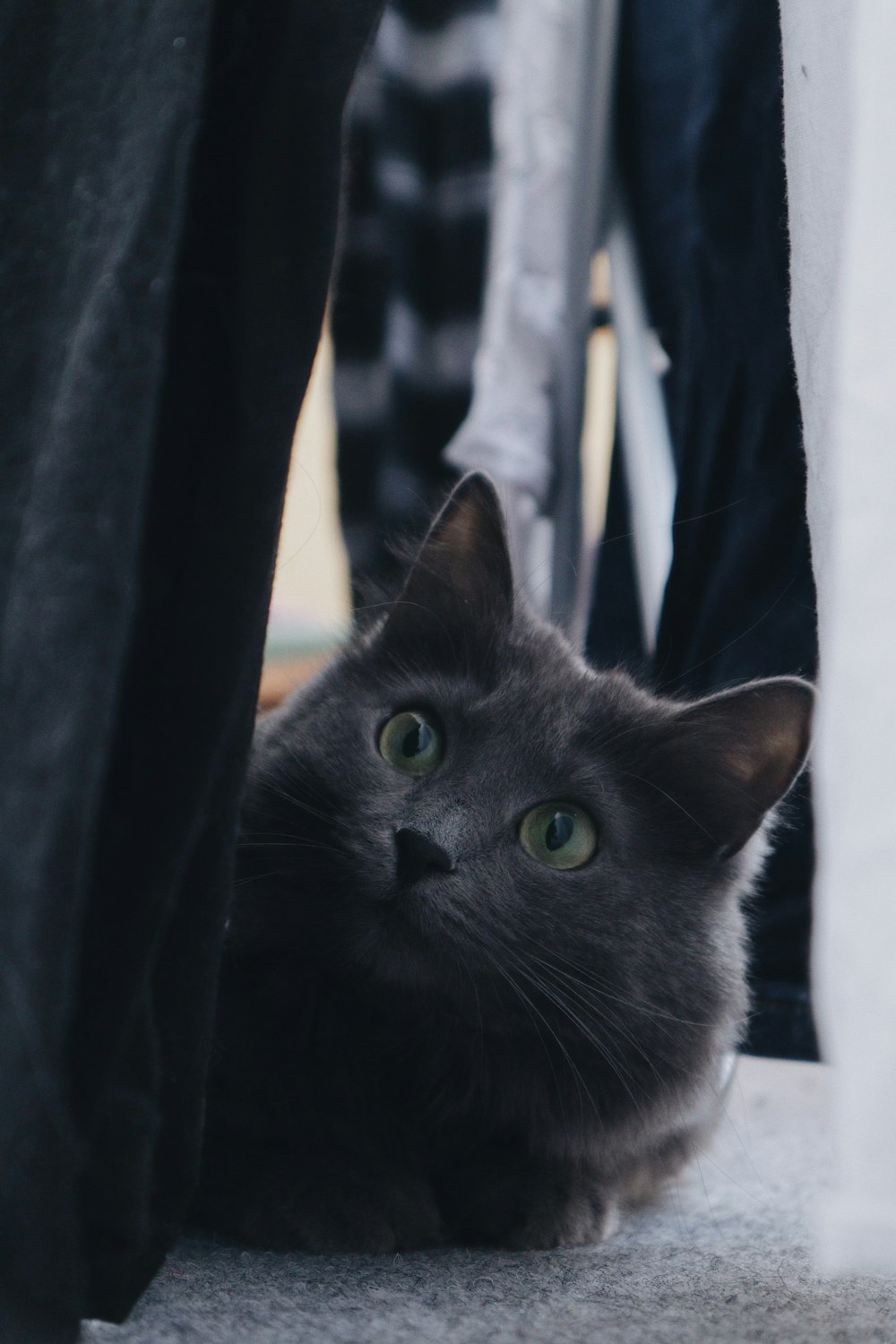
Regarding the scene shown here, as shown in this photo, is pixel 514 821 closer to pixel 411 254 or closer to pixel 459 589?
pixel 459 589

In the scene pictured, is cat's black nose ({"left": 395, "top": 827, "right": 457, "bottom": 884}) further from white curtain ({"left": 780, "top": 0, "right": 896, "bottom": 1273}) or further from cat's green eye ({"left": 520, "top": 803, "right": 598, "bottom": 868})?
white curtain ({"left": 780, "top": 0, "right": 896, "bottom": 1273})

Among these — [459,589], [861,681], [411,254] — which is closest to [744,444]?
[459,589]

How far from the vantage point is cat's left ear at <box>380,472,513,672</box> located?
38.9 inches

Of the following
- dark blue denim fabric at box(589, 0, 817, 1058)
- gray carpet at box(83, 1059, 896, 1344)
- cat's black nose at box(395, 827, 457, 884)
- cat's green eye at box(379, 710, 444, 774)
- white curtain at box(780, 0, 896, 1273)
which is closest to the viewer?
white curtain at box(780, 0, 896, 1273)

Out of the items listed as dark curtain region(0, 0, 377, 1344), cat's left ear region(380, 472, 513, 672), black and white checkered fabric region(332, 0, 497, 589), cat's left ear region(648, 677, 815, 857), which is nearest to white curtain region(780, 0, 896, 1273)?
dark curtain region(0, 0, 377, 1344)

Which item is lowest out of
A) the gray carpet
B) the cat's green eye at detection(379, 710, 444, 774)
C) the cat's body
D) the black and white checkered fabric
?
the gray carpet

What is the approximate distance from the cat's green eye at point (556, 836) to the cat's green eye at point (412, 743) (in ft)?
0.30

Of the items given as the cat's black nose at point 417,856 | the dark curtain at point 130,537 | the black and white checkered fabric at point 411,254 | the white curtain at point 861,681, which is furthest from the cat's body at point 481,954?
the black and white checkered fabric at point 411,254

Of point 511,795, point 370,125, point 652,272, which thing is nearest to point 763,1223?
point 511,795

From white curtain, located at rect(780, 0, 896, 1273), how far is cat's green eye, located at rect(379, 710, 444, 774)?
1.46ft

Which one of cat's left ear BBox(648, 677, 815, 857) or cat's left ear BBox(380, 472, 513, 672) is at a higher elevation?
cat's left ear BBox(380, 472, 513, 672)

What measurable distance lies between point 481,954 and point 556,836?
11 centimetres

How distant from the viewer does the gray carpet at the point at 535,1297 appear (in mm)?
650

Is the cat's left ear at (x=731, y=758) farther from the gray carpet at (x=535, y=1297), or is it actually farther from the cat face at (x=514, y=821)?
the gray carpet at (x=535, y=1297)
